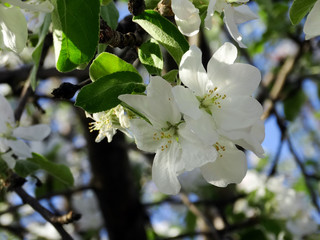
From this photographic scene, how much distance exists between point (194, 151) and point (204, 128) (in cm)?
4

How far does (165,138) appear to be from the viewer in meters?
0.79

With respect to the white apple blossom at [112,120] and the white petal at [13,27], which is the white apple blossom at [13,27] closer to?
the white petal at [13,27]

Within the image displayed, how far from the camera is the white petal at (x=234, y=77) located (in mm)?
751

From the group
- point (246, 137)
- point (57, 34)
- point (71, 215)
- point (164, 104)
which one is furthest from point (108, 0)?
point (71, 215)

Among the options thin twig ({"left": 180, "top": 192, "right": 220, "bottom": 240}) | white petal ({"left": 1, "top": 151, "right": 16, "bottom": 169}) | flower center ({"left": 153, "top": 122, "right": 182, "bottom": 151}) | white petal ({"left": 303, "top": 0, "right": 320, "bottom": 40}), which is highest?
white petal ({"left": 303, "top": 0, "right": 320, "bottom": 40})

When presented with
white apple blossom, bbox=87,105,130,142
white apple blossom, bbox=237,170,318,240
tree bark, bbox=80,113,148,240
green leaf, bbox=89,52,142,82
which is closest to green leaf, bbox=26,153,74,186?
white apple blossom, bbox=87,105,130,142

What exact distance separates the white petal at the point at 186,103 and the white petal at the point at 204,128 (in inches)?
0.6

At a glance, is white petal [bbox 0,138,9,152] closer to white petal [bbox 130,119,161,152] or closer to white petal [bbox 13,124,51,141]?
white petal [bbox 13,124,51,141]

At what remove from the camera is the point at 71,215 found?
→ 3.29 ft

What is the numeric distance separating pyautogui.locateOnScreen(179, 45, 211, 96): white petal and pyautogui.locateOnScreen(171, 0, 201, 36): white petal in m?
0.06

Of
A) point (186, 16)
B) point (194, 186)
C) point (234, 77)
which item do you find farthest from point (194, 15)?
point (194, 186)

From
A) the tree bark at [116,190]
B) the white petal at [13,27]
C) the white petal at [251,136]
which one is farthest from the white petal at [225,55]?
the tree bark at [116,190]

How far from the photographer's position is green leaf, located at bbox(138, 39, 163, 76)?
75 cm

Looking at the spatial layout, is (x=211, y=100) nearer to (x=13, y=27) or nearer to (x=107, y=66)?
(x=107, y=66)
